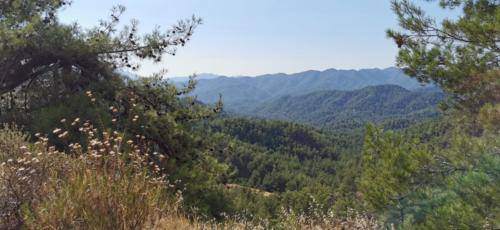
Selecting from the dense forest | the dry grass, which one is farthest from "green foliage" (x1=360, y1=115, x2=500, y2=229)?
the dry grass

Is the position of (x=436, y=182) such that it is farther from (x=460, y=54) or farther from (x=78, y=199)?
(x=78, y=199)

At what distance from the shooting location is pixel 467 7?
7746 millimetres

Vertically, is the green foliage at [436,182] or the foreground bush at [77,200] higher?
the foreground bush at [77,200]

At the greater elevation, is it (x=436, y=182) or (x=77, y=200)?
(x=77, y=200)

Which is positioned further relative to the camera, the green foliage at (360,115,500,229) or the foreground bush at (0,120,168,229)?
the green foliage at (360,115,500,229)

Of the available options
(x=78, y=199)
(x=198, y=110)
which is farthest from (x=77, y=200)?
(x=198, y=110)

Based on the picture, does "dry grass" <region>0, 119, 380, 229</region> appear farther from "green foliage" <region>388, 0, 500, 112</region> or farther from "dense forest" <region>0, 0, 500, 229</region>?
"green foliage" <region>388, 0, 500, 112</region>

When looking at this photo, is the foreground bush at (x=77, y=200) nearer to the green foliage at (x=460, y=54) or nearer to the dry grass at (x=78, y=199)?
the dry grass at (x=78, y=199)

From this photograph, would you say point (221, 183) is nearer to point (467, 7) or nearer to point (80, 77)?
point (80, 77)

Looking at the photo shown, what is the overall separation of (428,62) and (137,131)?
5479mm

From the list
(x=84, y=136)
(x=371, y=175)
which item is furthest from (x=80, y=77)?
(x=371, y=175)

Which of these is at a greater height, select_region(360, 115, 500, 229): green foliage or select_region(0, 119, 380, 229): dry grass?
select_region(0, 119, 380, 229): dry grass

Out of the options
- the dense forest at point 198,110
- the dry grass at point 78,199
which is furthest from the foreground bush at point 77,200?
the dense forest at point 198,110

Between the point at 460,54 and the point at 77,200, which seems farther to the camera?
the point at 460,54
